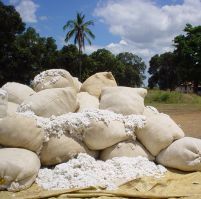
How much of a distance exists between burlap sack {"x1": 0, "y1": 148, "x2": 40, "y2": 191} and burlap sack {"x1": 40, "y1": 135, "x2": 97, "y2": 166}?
0.29 m

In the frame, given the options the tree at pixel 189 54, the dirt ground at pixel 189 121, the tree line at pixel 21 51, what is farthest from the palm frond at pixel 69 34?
the dirt ground at pixel 189 121

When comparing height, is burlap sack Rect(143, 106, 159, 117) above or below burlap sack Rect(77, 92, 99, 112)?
below

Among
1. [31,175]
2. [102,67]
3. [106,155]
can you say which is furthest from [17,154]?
[102,67]

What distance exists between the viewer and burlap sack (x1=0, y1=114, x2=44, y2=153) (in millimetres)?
4586

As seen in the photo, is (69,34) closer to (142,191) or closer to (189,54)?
(189,54)

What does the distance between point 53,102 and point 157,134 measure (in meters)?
1.22

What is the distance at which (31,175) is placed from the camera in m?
4.53

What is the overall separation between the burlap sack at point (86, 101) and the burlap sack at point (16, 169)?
109 cm

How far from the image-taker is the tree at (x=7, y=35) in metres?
27.5

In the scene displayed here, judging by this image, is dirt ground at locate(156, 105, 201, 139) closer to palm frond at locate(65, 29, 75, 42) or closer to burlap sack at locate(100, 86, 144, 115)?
burlap sack at locate(100, 86, 144, 115)

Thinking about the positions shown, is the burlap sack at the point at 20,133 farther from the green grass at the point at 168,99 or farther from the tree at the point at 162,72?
the tree at the point at 162,72

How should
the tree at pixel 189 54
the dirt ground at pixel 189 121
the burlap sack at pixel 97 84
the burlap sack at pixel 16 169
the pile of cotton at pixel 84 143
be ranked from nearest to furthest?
the burlap sack at pixel 16 169
the pile of cotton at pixel 84 143
the burlap sack at pixel 97 84
the dirt ground at pixel 189 121
the tree at pixel 189 54

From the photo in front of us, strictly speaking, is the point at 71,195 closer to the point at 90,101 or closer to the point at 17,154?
the point at 17,154

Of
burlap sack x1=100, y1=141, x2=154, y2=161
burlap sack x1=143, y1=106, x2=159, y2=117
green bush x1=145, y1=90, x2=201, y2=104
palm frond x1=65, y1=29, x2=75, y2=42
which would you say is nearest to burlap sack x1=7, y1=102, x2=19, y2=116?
burlap sack x1=100, y1=141, x2=154, y2=161
